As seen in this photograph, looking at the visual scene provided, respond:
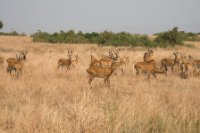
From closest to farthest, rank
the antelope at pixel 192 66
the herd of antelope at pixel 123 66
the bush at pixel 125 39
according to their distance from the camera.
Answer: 1. the herd of antelope at pixel 123 66
2. the antelope at pixel 192 66
3. the bush at pixel 125 39

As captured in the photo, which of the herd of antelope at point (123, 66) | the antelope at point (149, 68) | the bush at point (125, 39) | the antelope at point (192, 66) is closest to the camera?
the herd of antelope at point (123, 66)

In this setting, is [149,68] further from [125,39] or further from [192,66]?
[125,39]

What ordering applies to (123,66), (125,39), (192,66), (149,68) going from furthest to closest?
(125,39) < (123,66) < (192,66) < (149,68)

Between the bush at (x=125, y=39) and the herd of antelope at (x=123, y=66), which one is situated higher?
the bush at (x=125, y=39)

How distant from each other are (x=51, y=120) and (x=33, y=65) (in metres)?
14.2

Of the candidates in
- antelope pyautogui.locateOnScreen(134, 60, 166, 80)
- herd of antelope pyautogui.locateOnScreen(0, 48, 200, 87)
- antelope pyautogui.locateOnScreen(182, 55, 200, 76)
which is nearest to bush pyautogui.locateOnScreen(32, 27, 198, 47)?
herd of antelope pyautogui.locateOnScreen(0, 48, 200, 87)

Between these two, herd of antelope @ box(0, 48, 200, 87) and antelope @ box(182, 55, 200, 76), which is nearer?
herd of antelope @ box(0, 48, 200, 87)

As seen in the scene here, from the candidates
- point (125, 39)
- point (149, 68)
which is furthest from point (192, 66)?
point (125, 39)

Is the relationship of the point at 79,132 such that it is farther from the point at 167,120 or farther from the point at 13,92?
the point at 13,92

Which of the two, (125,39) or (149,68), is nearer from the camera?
(149,68)

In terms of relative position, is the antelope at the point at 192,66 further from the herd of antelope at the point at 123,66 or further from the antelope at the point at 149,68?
the antelope at the point at 149,68

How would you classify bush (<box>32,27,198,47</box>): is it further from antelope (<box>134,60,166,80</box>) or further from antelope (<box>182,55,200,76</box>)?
antelope (<box>134,60,166,80</box>)

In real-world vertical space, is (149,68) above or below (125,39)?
below

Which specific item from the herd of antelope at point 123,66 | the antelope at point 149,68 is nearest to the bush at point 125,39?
the herd of antelope at point 123,66
